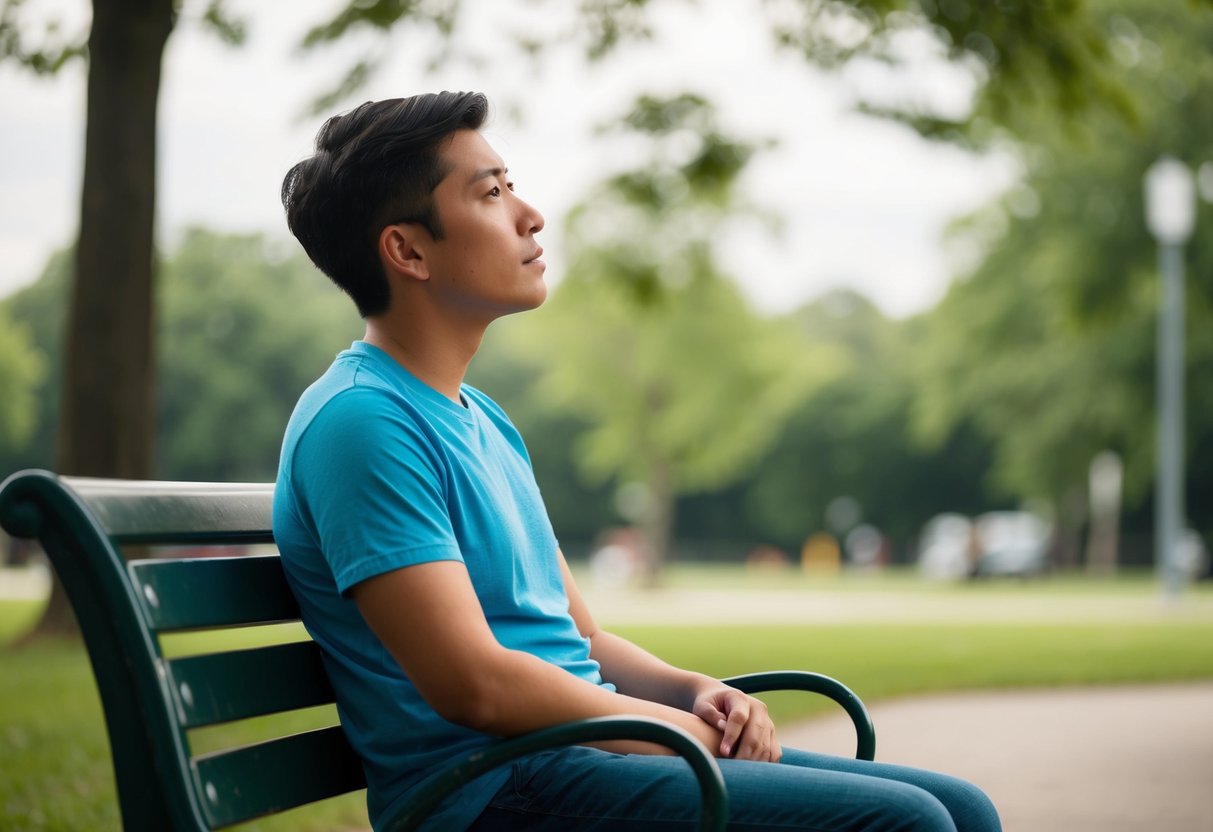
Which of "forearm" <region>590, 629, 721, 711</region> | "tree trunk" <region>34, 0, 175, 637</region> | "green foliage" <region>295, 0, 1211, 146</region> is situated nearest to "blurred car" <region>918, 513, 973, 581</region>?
"green foliage" <region>295, 0, 1211, 146</region>

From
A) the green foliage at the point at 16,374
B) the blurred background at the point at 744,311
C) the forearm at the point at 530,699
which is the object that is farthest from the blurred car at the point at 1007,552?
the forearm at the point at 530,699

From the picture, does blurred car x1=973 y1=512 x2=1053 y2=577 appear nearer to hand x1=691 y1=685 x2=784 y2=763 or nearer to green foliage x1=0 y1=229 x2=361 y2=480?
green foliage x1=0 y1=229 x2=361 y2=480

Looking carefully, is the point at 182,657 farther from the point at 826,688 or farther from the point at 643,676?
the point at 826,688

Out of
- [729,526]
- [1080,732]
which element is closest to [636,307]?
[1080,732]

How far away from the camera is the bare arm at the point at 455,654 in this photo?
6.57 ft

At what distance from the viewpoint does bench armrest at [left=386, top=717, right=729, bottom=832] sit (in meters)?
1.99

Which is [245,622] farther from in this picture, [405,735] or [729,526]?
[729,526]

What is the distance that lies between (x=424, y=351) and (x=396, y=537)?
0.43m

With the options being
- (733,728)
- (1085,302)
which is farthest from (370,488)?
(1085,302)

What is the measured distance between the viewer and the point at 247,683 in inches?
89.8

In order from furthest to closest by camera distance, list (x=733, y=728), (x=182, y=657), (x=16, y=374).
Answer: (x=16, y=374) → (x=733, y=728) → (x=182, y=657)

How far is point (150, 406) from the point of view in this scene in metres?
12.1

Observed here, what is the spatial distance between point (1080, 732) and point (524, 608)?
694cm

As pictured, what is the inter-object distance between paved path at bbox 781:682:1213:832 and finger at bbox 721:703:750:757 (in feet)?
11.8
